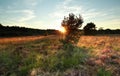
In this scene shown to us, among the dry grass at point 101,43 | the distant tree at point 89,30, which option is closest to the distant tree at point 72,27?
the dry grass at point 101,43

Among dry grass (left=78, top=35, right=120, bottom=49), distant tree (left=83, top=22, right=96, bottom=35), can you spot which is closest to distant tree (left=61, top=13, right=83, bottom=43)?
dry grass (left=78, top=35, right=120, bottom=49)

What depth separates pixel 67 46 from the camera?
17.2m

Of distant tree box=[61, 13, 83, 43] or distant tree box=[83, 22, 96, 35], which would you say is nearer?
distant tree box=[61, 13, 83, 43]

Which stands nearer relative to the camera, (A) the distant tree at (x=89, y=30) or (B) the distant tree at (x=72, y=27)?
(B) the distant tree at (x=72, y=27)

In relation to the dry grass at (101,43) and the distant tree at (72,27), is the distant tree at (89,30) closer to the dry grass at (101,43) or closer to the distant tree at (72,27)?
the dry grass at (101,43)

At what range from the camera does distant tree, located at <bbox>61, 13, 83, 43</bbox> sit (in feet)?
59.0

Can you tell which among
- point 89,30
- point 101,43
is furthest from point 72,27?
point 89,30

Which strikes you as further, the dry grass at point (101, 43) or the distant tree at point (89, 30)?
the distant tree at point (89, 30)

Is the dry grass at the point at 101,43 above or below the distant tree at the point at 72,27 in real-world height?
below

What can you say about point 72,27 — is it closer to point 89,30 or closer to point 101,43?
point 101,43

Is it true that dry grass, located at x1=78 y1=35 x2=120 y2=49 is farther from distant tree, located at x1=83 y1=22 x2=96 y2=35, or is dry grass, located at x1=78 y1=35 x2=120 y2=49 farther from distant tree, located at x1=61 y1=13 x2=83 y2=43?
distant tree, located at x1=83 y1=22 x2=96 y2=35

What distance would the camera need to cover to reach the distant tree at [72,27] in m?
18.0

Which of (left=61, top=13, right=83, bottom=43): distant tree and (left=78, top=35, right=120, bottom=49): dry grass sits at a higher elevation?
(left=61, top=13, right=83, bottom=43): distant tree

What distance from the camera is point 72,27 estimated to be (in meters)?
18.0
